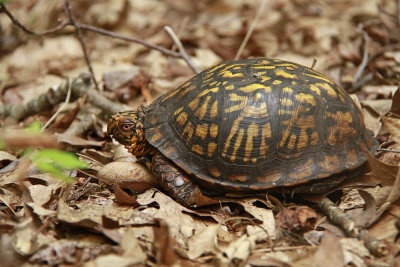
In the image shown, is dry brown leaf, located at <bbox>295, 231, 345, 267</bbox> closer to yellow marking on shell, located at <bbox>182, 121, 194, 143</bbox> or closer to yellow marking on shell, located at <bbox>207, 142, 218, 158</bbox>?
yellow marking on shell, located at <bbox>207, 142, 218, 158</bbox>

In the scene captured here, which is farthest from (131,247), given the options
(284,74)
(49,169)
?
(284,74)

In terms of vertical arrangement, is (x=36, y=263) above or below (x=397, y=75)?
below

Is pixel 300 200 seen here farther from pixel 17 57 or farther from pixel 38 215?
pixel 17 57

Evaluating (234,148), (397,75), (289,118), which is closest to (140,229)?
(234,148)

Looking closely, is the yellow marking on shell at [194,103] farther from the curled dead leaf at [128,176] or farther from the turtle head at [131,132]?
the curled dead leaf at [128,176]

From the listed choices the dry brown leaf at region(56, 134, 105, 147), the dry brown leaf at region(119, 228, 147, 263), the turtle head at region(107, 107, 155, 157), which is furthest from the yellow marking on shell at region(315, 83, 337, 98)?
the dry brown leaf at region(56, 134, 105, 147)

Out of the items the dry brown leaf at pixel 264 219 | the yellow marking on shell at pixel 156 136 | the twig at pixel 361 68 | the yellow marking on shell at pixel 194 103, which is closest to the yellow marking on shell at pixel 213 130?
the yellow marking on shell at pixel 194 103

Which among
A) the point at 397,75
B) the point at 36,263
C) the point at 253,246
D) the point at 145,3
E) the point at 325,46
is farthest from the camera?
the point at 145,3

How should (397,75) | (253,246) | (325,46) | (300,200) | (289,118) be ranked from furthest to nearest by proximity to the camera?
(325,46) < (397,75) < (300,200) < (289,118) < (253,246)
